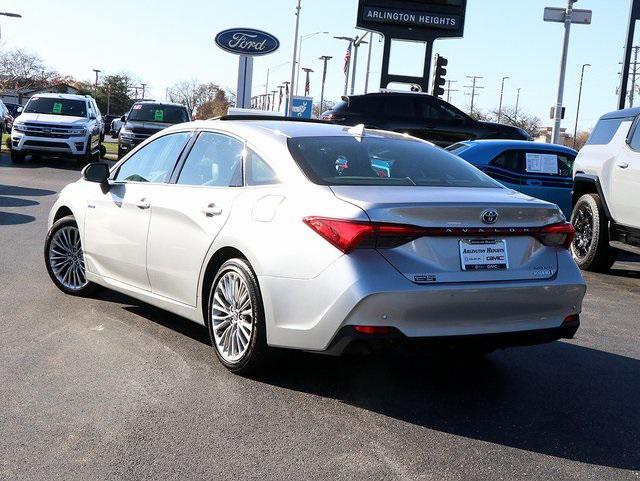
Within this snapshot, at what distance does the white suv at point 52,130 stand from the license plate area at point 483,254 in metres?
19.0

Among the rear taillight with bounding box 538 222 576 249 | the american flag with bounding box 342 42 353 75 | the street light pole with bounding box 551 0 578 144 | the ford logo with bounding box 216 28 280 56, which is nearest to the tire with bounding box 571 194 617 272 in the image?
the rear taillight with bounding box 538 222 576 249

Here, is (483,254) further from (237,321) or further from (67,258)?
(67,258)

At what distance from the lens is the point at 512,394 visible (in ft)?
15.7

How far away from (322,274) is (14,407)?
170 centimetres

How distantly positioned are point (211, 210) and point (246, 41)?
74.1ft

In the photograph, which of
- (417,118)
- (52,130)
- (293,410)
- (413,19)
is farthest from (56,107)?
(293,410)

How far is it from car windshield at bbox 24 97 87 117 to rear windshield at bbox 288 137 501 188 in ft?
62.1

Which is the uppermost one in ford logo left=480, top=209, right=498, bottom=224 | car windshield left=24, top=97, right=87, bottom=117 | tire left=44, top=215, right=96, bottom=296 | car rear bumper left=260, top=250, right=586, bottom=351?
car windshield left=24, top=97, right=87, bottom=117

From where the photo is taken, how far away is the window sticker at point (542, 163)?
38.1 feet

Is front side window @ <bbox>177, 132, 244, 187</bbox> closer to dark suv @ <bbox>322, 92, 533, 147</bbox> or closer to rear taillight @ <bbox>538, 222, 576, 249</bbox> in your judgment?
rear taillight @ <bbox>538, 222, 576, 249</bbox>

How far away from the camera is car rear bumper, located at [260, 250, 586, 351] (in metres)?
4.14

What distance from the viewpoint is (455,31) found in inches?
1026

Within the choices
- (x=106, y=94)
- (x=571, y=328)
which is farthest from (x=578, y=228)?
(x=106, y=94)

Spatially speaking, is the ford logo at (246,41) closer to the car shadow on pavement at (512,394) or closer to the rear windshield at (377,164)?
the rear windshield at (377,164)
